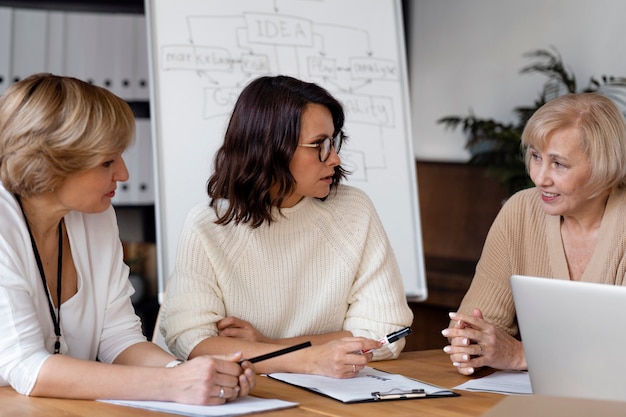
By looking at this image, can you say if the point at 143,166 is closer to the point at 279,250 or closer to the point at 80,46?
the point at 80,46

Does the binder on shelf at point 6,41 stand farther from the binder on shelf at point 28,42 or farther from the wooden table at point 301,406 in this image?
the wooden table at point 301,406

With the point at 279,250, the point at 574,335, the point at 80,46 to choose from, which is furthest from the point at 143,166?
the point at 574,335

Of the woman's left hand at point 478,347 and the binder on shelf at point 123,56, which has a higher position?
the binder on shelf at point 123,56

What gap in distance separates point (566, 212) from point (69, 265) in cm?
116

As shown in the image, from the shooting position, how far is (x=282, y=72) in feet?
10.5

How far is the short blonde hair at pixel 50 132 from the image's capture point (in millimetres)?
1608

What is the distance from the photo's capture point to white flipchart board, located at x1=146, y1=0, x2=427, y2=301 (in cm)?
298

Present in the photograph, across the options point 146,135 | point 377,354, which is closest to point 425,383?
point 377,354

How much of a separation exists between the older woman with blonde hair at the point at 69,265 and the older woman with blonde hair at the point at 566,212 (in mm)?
730

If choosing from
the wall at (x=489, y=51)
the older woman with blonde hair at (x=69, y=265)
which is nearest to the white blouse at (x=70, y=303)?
the older woman with blonde hair at (x=69, y=265)

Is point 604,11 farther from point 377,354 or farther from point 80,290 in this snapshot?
point 80,290

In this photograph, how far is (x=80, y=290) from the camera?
5.89 feet

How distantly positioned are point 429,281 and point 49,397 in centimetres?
284

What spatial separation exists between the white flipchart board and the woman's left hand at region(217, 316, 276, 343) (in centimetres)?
94
